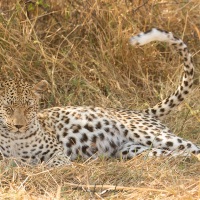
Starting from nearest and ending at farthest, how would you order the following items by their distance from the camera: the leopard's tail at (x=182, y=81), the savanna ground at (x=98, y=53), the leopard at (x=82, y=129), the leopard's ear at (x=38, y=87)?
1. the leopard at (x=82, y=129)
2. the leopard's ear at (x=38, y=87)
3. the leopard's tail at (x=182, y=81)
4. the savanna ground at (x=98, y=53)

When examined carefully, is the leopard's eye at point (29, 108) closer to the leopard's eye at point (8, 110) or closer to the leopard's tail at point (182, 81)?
the leopard's eye at point (8, 110)

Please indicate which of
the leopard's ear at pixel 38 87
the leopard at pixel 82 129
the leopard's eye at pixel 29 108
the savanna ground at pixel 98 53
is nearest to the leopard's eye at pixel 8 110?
the leopard at pixel 82 129

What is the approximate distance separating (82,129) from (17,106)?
0.94 metres

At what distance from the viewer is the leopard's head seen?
6848 mm

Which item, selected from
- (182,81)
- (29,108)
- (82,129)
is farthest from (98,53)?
(29,108)

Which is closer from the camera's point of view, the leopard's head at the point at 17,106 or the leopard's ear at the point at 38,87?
the leopard's head at the point at 17,106

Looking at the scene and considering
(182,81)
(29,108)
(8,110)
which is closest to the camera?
(8,110)

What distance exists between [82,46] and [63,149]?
7.52 feet

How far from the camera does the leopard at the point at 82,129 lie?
6.95m

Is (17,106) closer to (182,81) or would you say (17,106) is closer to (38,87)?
(38,87)

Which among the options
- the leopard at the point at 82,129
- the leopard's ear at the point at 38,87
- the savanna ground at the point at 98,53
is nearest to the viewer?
the leopard at the point at 82,129

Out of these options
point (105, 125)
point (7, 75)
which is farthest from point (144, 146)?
point (7, 75)

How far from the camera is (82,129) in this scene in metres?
7.57

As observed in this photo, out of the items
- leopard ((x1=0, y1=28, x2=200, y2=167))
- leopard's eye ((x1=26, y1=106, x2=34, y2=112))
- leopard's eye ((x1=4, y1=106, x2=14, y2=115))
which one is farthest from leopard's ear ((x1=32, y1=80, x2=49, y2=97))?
leopard's eye ((x1=4, y1=106, x2=14, y2=115))
